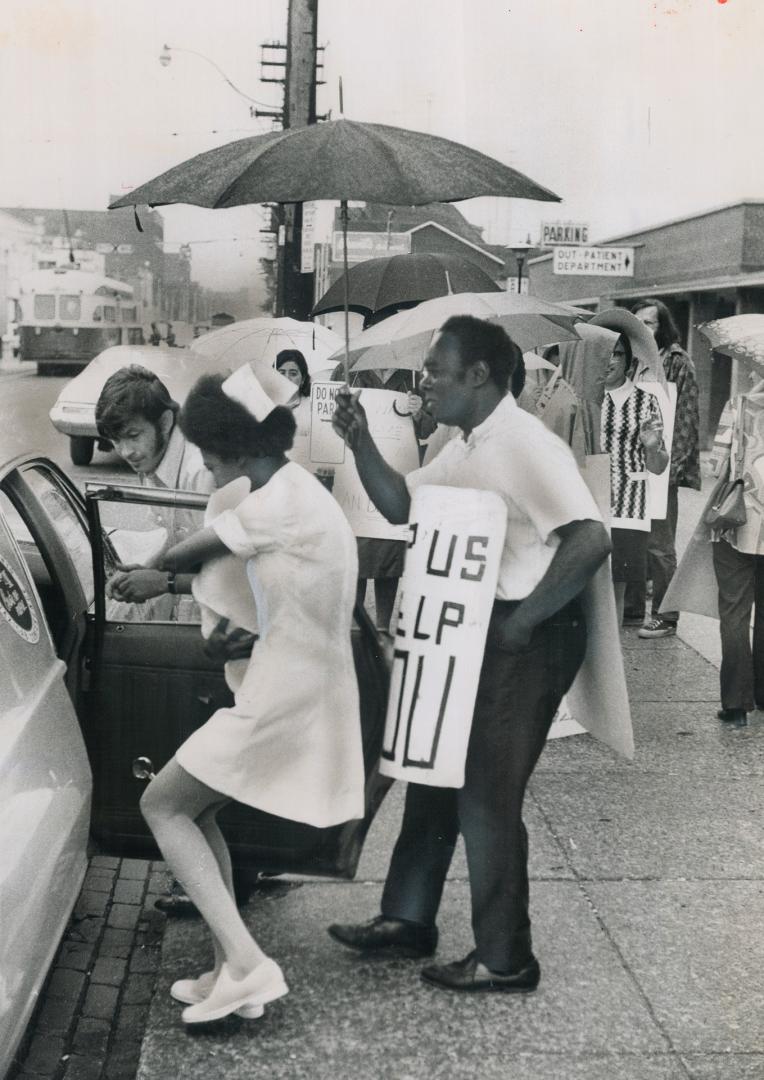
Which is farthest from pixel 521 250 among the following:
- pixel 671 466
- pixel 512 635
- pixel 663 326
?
pixel 671 466

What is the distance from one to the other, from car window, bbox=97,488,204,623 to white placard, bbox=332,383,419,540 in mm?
358

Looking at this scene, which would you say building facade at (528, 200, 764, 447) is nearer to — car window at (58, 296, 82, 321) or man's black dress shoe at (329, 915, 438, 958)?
car window at (58, 296, 82, 321)

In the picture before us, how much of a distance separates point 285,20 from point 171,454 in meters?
1.11

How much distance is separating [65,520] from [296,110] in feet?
4.64

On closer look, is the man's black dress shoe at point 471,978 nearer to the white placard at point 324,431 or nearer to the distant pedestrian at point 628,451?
the white placard at point 324,431

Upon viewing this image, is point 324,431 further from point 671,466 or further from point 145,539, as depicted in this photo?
point 671,466

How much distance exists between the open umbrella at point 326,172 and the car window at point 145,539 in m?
0.73

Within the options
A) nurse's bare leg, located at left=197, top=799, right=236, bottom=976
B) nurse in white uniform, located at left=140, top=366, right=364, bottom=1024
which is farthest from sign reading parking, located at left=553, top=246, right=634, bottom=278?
nurse's bare leg, located at left=197, top=799, right=236, bottom=976

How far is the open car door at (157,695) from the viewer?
11.2ft

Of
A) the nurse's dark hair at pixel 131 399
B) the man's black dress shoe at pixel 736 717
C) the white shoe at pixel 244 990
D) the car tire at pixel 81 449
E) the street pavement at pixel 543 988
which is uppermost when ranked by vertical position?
the nurse's dark hair at pixel 131 399

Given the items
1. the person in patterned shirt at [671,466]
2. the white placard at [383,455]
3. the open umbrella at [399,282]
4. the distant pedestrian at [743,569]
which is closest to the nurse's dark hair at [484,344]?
the white placard at [383,455]

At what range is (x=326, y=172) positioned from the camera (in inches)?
127

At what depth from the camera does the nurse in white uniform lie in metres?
3.23

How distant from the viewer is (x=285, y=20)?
3.45 meters
